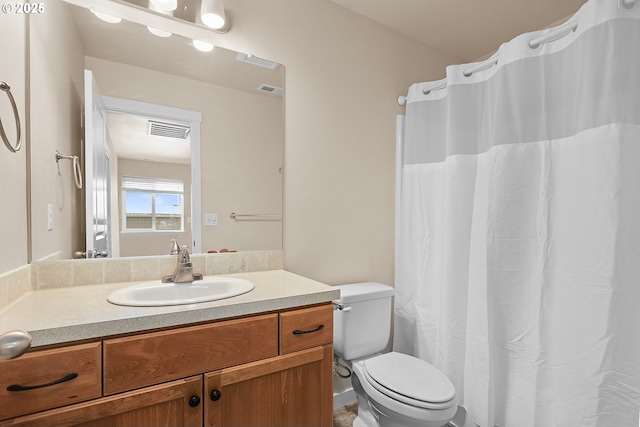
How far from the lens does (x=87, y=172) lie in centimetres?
131

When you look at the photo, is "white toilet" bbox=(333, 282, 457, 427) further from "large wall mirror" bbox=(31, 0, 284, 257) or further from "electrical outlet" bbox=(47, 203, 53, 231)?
"electrical outlet" bbox=(47, 203, 53, 231)

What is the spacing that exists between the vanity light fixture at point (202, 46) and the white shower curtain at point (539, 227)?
4.28 ft

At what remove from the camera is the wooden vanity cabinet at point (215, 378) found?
2.73 ft

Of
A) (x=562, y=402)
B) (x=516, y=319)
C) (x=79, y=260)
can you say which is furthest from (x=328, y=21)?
(x=562, y=402)

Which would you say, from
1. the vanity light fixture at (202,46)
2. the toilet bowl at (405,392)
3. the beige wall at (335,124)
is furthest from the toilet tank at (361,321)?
the vanity light fixture at (202,46)

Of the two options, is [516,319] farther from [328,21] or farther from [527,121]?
[328,21]

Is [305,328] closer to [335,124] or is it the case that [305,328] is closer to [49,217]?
[49,217]

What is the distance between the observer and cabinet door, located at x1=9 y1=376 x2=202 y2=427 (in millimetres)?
776

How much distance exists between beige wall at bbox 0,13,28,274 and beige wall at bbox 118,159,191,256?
1.09 ft

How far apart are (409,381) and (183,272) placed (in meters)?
1.13

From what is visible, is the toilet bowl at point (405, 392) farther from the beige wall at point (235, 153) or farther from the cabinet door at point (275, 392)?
the beige wall at point (235, 153)

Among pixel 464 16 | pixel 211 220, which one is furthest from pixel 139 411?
pixel 464 16

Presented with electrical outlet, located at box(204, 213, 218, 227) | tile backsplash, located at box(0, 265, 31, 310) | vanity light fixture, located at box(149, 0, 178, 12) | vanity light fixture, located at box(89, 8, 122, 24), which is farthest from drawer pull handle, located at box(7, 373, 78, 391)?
vanity light fixture, located at box(149, 0, 178, 12)

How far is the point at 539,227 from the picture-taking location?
4.53 ft
